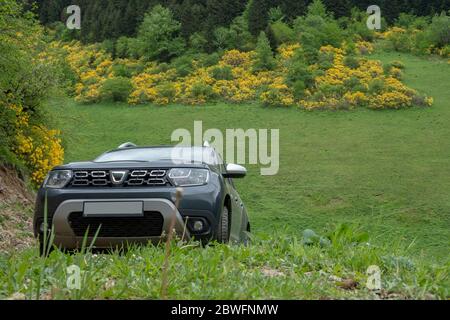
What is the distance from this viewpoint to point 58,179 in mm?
5594

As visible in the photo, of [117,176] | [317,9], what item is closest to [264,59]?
[317,9]

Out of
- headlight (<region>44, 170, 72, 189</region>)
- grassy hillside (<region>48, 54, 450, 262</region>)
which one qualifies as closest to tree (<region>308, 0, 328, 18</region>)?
grassy hillside (<region>48, 54, 450, 262</region>)

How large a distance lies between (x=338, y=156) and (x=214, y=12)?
45.0 meters

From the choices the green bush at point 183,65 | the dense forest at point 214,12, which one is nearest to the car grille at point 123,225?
the green bush at point 183,65

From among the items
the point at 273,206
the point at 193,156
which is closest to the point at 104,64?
the point at 273,206

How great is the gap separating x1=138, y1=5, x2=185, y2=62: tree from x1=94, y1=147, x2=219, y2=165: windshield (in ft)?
185

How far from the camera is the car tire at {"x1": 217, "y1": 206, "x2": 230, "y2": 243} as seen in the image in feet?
17.8

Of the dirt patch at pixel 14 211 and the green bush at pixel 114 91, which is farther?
the green bush at pixel 114 91

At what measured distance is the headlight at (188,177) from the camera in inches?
212

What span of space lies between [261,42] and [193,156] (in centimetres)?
5099

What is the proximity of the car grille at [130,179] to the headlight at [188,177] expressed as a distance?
0.08 m

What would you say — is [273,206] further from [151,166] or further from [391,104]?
[391,104]

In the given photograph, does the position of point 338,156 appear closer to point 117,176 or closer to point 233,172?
point 233,172

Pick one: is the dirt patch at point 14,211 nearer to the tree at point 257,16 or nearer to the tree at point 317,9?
the tree at point 257,16
